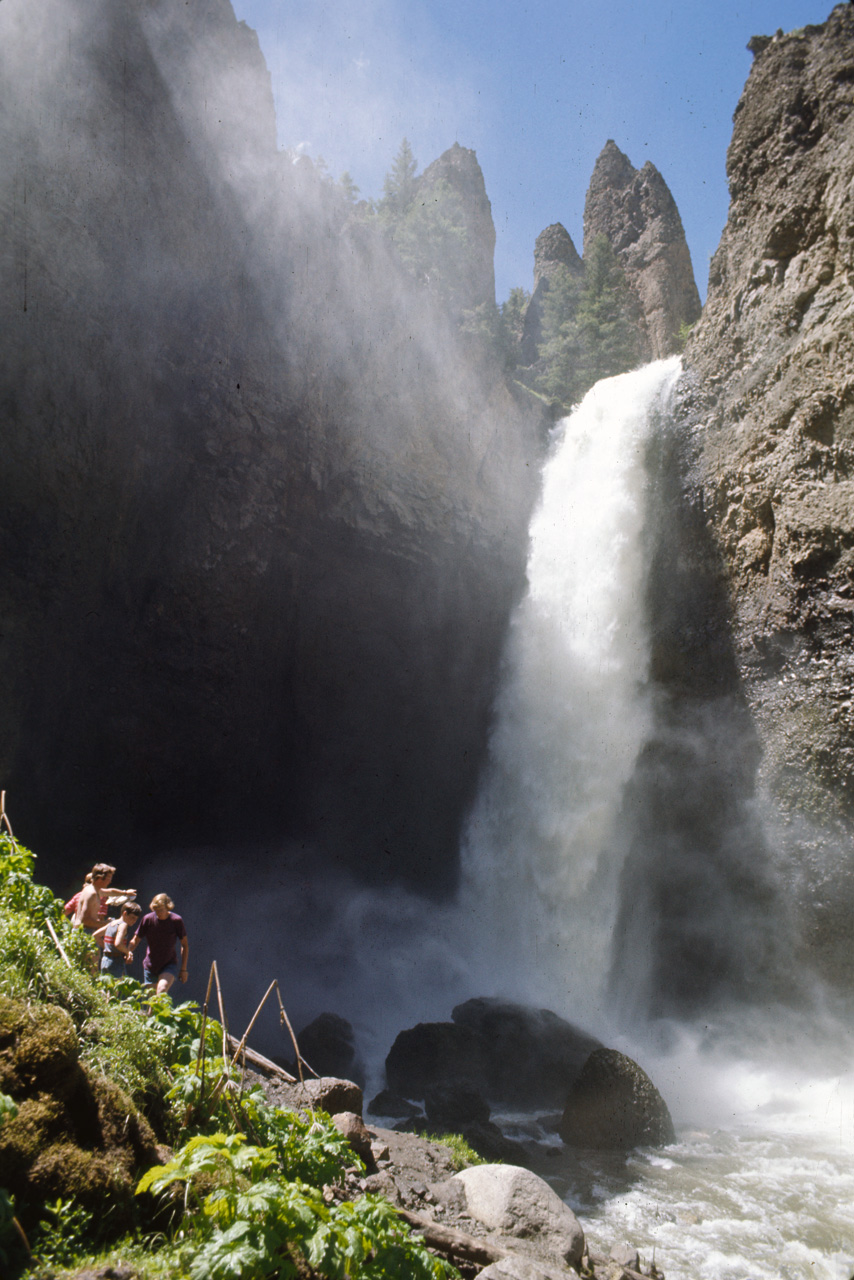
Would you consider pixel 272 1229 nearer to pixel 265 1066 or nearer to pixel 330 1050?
pixel 265 1066

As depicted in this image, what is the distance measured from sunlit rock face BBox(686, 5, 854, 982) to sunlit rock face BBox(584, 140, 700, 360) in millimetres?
16080

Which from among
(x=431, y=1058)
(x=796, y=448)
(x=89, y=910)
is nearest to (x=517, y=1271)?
(x=89, y=910)

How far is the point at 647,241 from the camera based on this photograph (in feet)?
110

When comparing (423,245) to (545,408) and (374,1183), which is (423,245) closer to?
(545,408)

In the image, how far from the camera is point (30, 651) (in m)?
14.3

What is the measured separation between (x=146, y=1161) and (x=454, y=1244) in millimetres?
2529

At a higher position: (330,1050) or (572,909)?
(572,909)

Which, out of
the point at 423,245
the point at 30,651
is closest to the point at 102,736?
the point at 30,651

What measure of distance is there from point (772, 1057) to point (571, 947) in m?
4.34

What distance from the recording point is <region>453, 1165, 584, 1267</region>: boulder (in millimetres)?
5887

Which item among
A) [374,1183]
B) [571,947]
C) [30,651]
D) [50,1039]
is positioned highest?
[30,651]

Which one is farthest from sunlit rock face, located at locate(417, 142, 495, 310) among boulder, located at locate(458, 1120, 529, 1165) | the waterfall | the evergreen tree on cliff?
boulder, located at locate(458, 1120, 529, 1165)

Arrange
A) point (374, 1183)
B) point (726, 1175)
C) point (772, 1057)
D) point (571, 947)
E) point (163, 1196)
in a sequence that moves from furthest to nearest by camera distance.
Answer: point (571, 947) → point (772, 1057) → point (726, 1175) → point (374, 1183) → point (163, 1196)

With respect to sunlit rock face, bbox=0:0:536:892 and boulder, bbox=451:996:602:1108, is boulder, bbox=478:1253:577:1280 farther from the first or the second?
sunlit rock face, bbox=0:0:536:892
